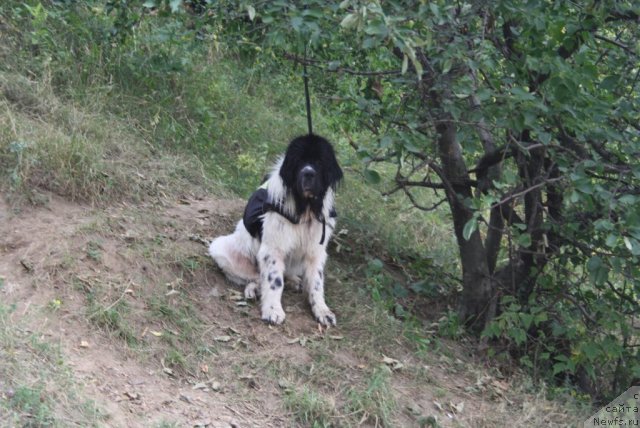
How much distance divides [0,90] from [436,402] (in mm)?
4489

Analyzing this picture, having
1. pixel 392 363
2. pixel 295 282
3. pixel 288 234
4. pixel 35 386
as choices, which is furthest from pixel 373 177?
pixel 35 386

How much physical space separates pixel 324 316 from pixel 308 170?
111 cm

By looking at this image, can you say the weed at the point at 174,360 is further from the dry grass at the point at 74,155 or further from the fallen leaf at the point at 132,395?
the dry grass at the point at 74,155

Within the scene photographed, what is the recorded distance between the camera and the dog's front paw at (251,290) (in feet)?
21.4

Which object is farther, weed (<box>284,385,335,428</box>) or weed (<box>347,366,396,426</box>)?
weed (<box>347,366,396,426</box>)

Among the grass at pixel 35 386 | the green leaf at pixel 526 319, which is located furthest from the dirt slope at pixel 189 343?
the green leaf at pixel 526 319

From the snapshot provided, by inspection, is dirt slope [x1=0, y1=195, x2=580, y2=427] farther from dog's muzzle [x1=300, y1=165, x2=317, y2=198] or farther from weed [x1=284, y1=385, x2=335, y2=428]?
dog's muzzle [x1=300, y1=165, x2=317, y2=198]

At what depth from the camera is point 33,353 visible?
4.92m

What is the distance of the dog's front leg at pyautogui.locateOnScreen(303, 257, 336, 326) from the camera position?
6449mm

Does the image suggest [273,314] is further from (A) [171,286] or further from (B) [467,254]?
(B) [467,254]

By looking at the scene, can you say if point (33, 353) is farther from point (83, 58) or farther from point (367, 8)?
point (83, 58)

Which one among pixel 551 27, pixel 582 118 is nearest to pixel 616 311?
pixel 582 118

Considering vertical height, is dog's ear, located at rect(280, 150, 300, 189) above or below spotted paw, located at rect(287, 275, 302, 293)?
above

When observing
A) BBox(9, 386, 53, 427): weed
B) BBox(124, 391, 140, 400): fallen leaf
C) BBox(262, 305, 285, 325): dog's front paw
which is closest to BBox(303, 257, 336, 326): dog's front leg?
BBox(262, 305, 285, 325): dog's front paw
